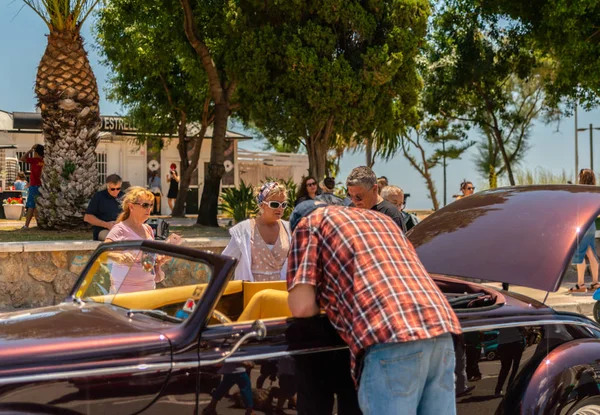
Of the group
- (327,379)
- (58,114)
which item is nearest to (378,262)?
(327,379)

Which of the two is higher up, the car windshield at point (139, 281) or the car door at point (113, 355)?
the car windshield at point (139, 281)

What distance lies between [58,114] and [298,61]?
6238 millimetres

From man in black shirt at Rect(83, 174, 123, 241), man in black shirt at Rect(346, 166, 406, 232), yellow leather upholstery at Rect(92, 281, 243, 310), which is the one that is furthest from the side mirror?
man in black shirt at Rect(83, 174, 123, 241)

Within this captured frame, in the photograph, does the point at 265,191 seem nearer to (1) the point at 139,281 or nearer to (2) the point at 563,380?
(1) the point at 139,281

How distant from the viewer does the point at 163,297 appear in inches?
145

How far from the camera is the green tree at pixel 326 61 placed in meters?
16.9

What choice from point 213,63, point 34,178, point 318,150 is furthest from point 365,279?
point 318,150

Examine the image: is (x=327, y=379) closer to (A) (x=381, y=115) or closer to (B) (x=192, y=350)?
(B) (x=192, y=350)

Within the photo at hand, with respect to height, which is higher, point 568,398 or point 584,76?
point 584,76

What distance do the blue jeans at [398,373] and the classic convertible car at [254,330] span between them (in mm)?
310

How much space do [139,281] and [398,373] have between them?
1602 millimetres

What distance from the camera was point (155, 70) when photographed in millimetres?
21750

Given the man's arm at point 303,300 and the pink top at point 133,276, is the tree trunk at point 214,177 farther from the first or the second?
the man's arm at point 303,300

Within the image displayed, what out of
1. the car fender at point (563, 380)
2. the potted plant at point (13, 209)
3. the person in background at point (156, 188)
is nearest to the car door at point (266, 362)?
the car fender at point (563, 380)
